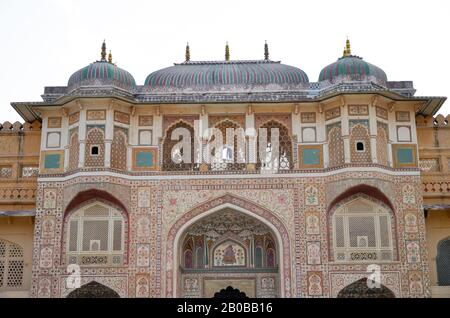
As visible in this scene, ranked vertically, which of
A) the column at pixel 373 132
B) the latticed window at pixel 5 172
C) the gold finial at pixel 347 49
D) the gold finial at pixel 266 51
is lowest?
the latticed window at pixel 5 172

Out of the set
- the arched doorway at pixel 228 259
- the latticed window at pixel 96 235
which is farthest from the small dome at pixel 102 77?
the arched doorway at pixel 228 259

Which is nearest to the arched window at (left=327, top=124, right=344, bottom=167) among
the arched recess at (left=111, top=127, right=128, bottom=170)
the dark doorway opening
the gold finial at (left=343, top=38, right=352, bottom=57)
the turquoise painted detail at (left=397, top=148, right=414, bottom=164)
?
the turquoise painted detail at (left=397, top=148, right=414, bottom=164)

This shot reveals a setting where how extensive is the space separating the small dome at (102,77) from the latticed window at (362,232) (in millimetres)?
6404

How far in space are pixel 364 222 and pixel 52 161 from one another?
26.2 feet

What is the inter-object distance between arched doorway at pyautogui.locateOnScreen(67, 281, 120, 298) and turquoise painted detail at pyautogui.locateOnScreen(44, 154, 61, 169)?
3131 millimetres

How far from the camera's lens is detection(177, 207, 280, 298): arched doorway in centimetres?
1859

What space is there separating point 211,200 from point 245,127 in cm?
214

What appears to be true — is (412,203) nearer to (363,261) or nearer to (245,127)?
(363,261)

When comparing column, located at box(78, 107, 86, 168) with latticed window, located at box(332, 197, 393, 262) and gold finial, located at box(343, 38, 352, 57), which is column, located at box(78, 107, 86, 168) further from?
gold finial, located at box(343, 38, 352, 57)

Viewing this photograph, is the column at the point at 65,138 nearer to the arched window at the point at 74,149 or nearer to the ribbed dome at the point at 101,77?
the arched window at the point at 74,149

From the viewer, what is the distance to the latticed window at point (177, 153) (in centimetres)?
1853

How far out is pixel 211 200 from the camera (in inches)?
711

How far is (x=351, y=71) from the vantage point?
18.7m
